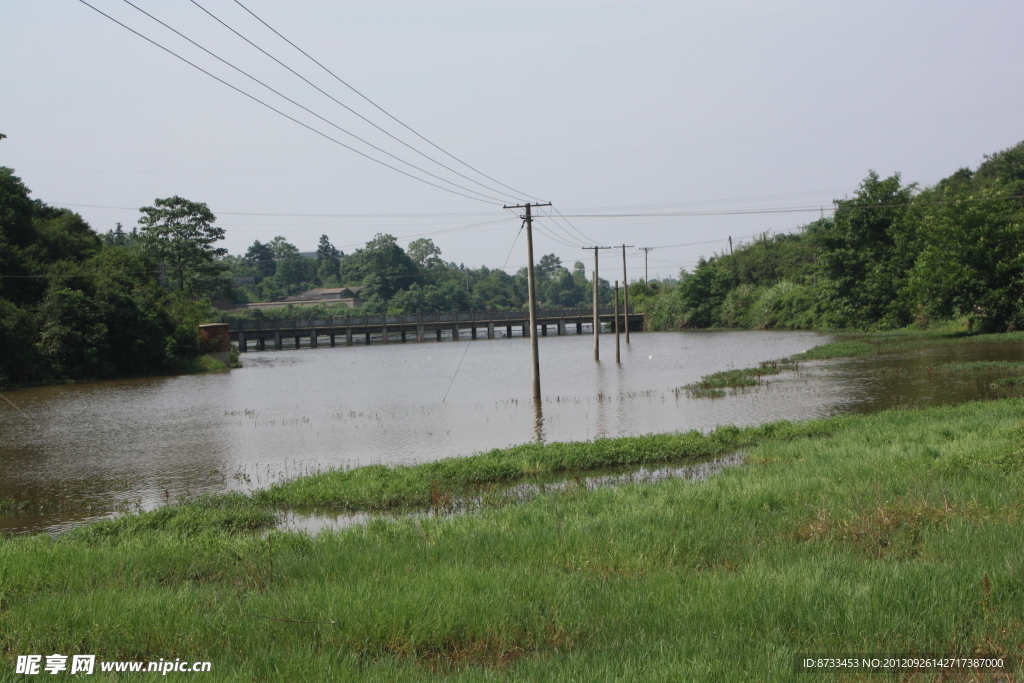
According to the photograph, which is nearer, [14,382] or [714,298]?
[14,382]

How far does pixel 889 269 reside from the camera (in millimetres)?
56188

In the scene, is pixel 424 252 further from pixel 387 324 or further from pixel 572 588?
pixel 572 588

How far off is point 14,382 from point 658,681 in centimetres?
4592

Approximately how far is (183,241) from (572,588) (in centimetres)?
7836

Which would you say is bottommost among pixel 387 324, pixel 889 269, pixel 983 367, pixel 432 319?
pixel 983 367

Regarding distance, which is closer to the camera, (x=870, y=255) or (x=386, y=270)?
(x=870, y=255)

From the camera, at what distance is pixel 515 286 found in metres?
170

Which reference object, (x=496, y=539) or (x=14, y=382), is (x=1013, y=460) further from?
(x=14, y=382)

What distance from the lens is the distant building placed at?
14025 centimetres

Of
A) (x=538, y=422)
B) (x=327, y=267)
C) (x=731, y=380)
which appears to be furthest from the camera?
(x=327, y=267)

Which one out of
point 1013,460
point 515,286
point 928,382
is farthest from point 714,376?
point 515,286

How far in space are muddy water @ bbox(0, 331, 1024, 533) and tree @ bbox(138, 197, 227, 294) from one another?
35999mm

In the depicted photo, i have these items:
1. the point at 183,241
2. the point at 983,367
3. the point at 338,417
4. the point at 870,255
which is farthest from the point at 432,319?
the point at 983,367

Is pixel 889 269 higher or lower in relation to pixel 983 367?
higher
